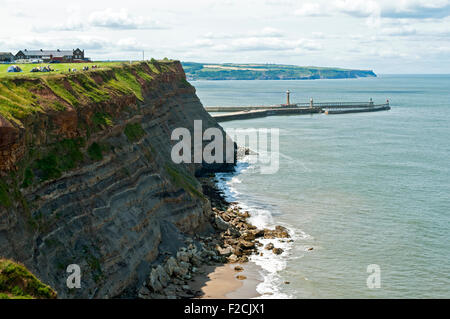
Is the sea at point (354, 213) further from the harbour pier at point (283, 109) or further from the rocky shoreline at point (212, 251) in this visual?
the harbour pier at point (283, 109)

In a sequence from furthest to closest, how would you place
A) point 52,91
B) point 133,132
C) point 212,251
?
point 133,132 < point 212,251 < point 52,91

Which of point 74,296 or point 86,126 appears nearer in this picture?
point 74,296

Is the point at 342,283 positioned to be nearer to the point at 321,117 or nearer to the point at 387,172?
the point at 387,172

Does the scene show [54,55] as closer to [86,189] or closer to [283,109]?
[86,189]

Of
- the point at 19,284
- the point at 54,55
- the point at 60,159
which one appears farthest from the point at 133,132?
the point at 54,55

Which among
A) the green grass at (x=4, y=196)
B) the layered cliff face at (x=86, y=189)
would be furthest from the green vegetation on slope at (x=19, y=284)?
the green grass at (x=4, y=196)
